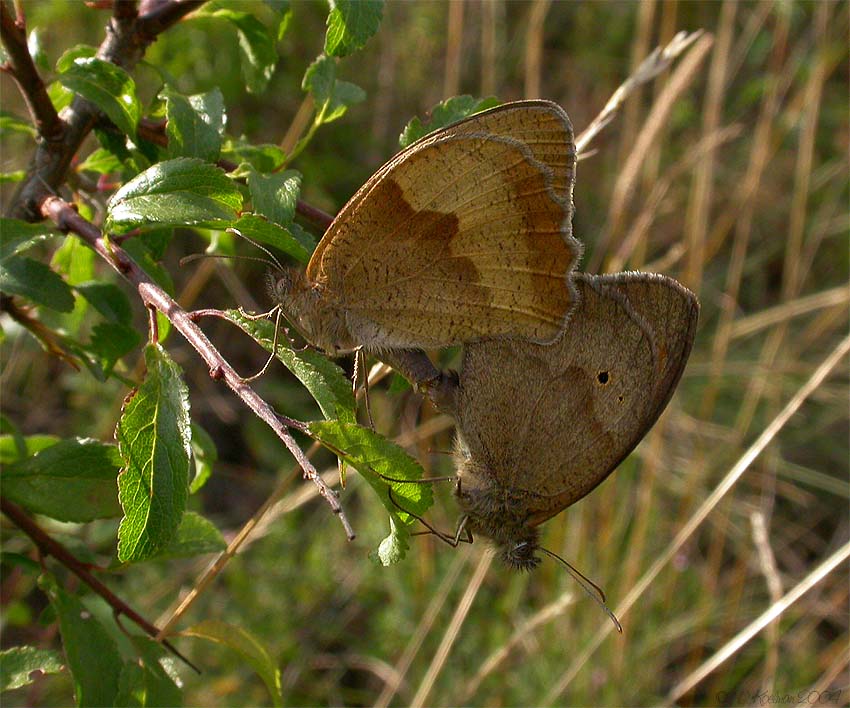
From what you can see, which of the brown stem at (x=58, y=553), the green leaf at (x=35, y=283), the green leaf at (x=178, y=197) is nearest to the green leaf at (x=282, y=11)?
the green leaf at (x=178, y=197)

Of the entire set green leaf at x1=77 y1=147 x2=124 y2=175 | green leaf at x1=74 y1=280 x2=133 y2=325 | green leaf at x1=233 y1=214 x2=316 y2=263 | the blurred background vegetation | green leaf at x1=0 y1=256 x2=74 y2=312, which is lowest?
the blurred background vegetation

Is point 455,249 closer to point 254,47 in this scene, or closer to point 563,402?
point 563,402

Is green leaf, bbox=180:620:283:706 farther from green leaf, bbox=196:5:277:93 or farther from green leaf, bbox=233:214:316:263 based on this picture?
green leaf, bbox=196:5:277:93

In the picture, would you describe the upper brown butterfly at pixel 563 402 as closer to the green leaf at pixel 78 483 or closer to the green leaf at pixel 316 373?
the green leaf at pixel 316 373

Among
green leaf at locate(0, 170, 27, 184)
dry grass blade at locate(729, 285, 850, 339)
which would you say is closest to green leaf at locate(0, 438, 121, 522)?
green leaf at locate(0, 170, 27, 184)

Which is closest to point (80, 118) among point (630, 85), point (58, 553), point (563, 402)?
point (58, 553)

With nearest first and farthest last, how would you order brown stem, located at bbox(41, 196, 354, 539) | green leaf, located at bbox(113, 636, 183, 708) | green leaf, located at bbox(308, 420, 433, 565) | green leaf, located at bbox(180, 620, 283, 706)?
brown stem, located at bbox(41, 196, 354, 539), green leaf, located at bbox(308, 420, 433, 565), green leaf, located at bbox(113, 636, 183, 708), green leaf, located at bbox(180, 620, 283, 706)
